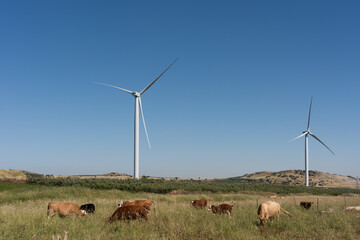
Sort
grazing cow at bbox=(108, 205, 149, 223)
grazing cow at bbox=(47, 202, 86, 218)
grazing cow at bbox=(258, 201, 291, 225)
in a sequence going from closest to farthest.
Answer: grazing cow at bbox=(108, 205, 149, 223) < grazing cow at bbox=(258, 201, 291, 225) < grazing cow at bbox=(47, 202, 86, 218)

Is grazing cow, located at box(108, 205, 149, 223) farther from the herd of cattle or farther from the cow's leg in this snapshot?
the cow's leg

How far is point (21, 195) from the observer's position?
26953 mm

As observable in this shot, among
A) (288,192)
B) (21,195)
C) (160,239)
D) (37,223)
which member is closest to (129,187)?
(21,195)

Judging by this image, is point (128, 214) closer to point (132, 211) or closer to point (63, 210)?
point (132, 211)

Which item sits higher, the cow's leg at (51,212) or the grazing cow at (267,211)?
the grazing cow at (267,211)

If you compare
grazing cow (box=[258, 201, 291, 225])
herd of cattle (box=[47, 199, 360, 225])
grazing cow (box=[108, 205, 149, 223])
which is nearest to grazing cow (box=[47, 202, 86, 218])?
herd of cattle (box=[47, 199, 360, 225])

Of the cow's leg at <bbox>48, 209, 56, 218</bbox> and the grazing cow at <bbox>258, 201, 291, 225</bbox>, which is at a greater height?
Answer: the grazing cow at <bbox>258, 201, 291, 225</bbox>

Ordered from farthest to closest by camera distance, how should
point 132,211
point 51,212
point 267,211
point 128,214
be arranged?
point 51,212 → point 267,211 → point 132,211 → point 128,214

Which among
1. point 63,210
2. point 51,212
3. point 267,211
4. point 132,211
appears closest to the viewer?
point 132,211

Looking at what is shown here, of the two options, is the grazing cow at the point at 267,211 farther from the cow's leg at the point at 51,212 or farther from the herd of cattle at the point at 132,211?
the cow's leg at the point at 51,212

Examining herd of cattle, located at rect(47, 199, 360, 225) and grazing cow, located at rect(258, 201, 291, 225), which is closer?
herd of cattle, located at rect(47, 199, 360, 225)

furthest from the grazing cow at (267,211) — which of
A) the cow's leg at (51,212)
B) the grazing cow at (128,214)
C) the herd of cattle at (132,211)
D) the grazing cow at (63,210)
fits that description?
the cow's leg at (51,212)

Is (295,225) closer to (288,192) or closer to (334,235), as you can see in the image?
(334,235)

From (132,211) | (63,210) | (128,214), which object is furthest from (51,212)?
(132,211)
